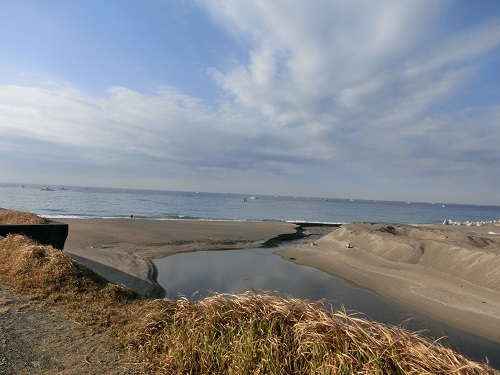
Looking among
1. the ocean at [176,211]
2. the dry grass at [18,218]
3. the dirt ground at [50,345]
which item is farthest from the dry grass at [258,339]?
the ocean at [176,211]

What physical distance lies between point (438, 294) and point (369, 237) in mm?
9895

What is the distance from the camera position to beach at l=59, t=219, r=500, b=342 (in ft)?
36.6

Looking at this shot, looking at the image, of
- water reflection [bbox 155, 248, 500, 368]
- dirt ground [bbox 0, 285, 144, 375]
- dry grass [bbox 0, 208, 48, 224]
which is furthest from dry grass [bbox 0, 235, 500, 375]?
dry grass [bbox 0, 208, 48, 224]

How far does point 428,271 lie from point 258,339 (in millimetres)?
12898

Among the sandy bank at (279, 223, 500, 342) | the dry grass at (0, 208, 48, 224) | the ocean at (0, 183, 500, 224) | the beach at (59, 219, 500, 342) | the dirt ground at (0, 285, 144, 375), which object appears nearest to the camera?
the dirt ground at (0, 285, 144, 375)

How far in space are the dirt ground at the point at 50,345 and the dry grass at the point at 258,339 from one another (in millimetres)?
322

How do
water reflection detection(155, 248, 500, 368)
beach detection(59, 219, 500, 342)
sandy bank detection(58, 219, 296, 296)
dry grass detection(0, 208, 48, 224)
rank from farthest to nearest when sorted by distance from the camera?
sandy bank detection(58, 219, 296, 296) → dry grass detection(0, 208, 48, 224) → beach detection(59, 219, 500, 342) → water reflection detection(155, 248, 500, 368)

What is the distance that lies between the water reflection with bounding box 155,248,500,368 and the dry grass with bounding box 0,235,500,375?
1.61 metres

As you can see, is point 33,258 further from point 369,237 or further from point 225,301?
point 369,237

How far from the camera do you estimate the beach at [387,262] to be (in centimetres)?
1116

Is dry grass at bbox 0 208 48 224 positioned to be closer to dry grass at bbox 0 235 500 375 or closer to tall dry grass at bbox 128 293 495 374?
dry grass at bbox 0 235 500 375

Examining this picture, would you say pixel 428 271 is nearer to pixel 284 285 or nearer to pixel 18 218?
pixel 284 285

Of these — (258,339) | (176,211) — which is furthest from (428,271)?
(176,211)

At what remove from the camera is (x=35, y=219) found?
43.1 ft
